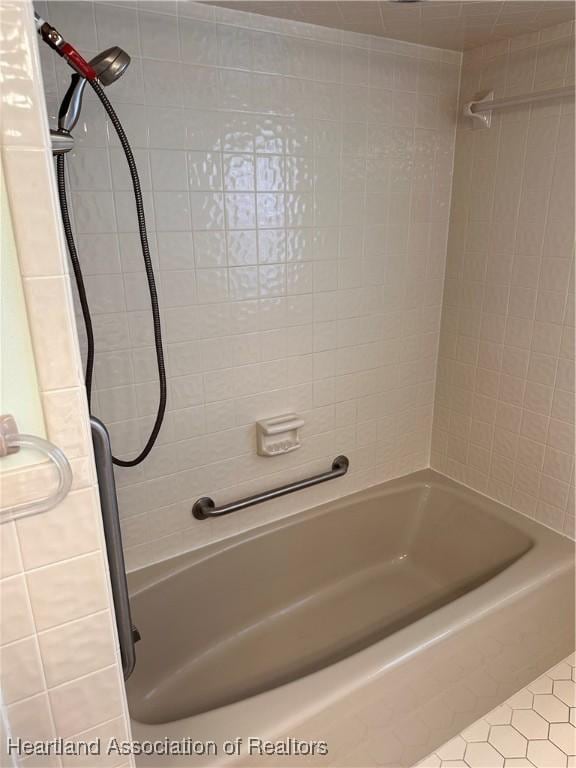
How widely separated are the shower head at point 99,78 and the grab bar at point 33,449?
2.46 feet

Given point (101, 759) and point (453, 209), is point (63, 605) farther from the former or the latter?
point (453, 209)

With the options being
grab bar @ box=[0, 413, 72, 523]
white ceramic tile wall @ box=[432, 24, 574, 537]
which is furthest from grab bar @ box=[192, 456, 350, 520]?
grab bar @ box=[0, 413, 72, 523]

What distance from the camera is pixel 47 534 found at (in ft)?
2.48

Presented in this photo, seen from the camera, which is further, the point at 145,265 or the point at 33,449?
the point at 145,265

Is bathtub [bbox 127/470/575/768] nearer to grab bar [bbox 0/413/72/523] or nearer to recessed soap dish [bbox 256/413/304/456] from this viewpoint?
recessed soap dish [bbox 256/413/304/456]

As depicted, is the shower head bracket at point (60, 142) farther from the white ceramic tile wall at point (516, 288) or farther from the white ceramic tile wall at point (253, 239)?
the white ceramic tile wall at point (516, 288)

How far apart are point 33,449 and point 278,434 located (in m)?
1.11

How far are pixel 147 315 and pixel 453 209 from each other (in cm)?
124

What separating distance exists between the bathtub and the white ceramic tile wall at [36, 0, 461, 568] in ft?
0.55

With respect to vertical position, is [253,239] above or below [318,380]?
above

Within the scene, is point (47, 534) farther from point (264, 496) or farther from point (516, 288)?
point (516, 288)

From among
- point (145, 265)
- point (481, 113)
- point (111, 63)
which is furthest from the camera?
point (481, 113)

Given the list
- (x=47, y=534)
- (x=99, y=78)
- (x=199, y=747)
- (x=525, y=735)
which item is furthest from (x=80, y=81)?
(x=525, y=735)

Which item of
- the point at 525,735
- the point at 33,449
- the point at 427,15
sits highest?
the point at 427,15
